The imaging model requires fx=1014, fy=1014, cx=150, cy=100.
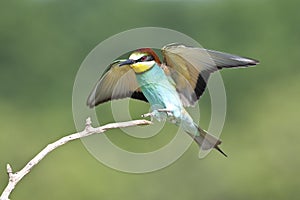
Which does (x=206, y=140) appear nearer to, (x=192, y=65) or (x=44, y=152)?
(x=192, y=65)

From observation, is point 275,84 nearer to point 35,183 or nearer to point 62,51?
point 62,51

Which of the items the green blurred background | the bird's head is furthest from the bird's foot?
the green blurred background

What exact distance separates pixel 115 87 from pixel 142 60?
0.46 feet

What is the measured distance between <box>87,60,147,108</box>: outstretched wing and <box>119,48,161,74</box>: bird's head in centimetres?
6

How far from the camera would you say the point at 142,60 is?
7.99 feet

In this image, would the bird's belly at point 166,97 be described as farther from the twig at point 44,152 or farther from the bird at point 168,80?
Answer: the twig at point 44,152

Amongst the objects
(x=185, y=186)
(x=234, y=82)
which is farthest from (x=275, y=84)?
(x=185, y=186)

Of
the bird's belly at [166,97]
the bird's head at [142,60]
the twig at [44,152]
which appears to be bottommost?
the bird's belly at [166,97]

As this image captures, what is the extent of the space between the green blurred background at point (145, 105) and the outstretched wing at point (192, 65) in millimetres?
3335

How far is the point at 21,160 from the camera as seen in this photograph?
6.54m

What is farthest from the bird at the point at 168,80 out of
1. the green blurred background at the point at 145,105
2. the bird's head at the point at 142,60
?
the green blurred background at the point at 145,105

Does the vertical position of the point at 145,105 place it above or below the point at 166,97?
below

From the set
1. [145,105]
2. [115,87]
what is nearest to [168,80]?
[115,87]

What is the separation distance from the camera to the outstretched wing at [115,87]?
2527 mm
